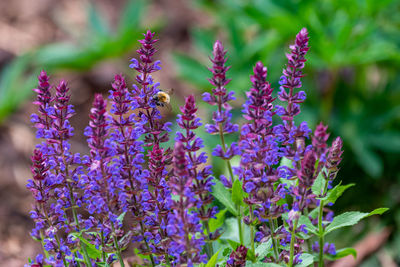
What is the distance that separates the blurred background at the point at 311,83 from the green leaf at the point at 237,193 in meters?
1.20

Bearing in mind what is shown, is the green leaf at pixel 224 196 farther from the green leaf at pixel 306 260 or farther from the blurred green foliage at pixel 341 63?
the blurred green foliage at pixel 341 63

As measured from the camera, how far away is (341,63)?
3.41 metres

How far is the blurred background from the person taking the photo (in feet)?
10.8

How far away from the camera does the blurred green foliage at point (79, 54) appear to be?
14.5ft

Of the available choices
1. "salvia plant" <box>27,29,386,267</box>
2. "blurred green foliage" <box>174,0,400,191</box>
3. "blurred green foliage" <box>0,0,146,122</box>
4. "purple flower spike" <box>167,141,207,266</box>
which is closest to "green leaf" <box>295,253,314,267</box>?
"salvia plant" <box>27,29,386,267</box>

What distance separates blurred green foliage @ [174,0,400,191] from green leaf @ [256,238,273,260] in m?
1.96

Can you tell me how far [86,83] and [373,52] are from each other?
123 inches

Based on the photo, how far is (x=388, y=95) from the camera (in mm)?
3764

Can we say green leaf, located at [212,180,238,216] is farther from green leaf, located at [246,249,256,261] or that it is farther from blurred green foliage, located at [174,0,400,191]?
blurred green foliage, located at [174,0,400,191]

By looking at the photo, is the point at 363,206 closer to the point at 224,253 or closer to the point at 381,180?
the point at 381,180

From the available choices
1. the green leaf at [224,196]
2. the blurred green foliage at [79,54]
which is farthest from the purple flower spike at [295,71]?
the blurred green foliage at [79,54]

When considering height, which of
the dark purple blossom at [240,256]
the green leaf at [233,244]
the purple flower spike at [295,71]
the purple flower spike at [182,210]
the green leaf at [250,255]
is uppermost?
the purple flower spike at [295,71]

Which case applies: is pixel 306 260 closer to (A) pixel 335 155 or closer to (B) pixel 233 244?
(B) pixel 233 244

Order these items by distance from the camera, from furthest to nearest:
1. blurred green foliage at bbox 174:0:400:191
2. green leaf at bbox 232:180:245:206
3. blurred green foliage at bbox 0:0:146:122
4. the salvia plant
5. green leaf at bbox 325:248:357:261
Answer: blurred green foliage at bbox 0:0:146:122
blurred green foliage at bbox 174:0:400:191
green leaf at bbox 325:248:357:261
green leaf at bbox 232:180:245:206
the salvia plant
